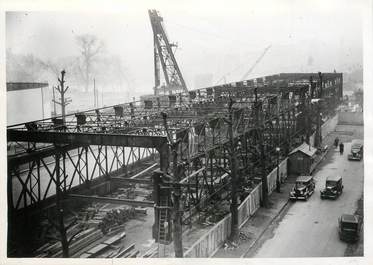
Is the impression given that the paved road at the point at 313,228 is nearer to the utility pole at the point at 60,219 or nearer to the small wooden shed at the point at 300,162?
the small wooden shed at the point at 300,162

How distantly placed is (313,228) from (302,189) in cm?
515

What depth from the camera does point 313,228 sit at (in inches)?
929

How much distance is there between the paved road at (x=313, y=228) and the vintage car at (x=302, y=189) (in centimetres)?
39

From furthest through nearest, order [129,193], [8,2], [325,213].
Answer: [129,193] < [325,213] < [8,2]

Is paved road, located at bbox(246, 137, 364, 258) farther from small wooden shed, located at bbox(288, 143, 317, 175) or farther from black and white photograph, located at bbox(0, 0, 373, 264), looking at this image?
small wooden shed, located at bbox(288, 143, 317, 175)

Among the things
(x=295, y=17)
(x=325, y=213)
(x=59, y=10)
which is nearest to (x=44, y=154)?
(x=59, y=10)

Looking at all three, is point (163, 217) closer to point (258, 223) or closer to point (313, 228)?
point (258, 223)

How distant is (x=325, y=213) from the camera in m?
25.7

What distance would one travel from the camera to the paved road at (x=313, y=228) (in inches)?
818

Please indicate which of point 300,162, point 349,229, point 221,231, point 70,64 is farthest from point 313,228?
point 70,64

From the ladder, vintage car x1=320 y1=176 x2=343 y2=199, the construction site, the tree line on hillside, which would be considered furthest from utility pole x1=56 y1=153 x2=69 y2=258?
vintage car x1=320 y1=176 x2=343 y2=199

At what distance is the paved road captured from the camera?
818 inches
